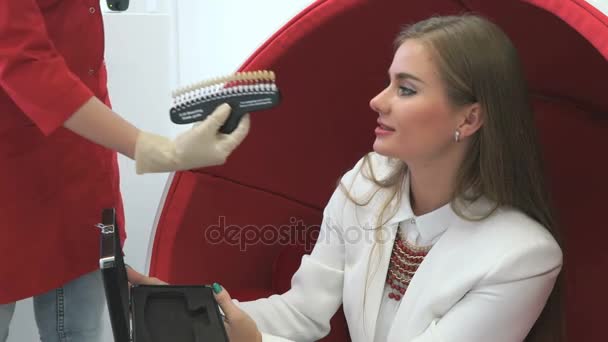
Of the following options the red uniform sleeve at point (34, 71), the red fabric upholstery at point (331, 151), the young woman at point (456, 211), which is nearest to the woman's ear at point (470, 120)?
the young woman at point (456, 211)

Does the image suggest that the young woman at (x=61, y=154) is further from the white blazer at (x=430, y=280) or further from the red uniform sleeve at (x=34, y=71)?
the white blazer at (x=430, y=280)

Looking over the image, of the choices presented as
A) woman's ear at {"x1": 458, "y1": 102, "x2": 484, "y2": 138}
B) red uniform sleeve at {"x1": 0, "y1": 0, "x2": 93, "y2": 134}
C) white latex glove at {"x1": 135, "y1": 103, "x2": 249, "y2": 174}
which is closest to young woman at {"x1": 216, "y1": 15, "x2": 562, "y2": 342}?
woman's ear at {"x1": 458, "y1": 102, "x2": 484, "y2": 138}

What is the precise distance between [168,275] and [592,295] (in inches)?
33.5

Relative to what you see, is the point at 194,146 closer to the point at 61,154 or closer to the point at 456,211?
the point at 61,154

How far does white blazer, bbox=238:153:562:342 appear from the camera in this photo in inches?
40.7

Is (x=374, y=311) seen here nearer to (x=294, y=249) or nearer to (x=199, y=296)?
(x=199, y=296)

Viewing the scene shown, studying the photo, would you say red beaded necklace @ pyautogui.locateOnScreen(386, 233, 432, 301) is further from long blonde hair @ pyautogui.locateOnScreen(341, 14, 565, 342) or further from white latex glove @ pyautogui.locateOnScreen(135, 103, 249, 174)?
white latex glove @ pyautogui.locateOnScreen(135, 103, 249, 174)

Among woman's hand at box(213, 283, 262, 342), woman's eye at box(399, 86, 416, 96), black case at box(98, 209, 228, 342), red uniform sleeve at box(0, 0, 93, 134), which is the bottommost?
woman's hand at box(213, 283, 262, 342)

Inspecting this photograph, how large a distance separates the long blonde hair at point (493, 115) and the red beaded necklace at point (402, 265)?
0.10 meters

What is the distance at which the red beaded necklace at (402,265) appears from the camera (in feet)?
3.80

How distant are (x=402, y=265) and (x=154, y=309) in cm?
42

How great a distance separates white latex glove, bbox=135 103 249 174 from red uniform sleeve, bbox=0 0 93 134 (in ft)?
0.36

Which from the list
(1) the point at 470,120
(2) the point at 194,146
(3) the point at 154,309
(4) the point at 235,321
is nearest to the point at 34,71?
(2) the point at 194,146

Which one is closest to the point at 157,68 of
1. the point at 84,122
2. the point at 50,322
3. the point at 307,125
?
the point at 307,125
